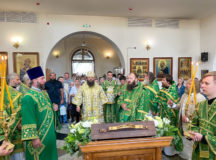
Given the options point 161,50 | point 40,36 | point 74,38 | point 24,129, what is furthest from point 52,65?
point 24,129

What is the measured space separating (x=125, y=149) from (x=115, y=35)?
6750mm

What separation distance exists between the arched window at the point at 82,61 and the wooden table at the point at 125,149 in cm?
1129

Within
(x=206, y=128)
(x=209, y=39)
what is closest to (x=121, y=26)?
(x=209, y=39)

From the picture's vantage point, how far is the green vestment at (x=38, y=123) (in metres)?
2.09

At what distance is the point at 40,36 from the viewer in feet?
22.9

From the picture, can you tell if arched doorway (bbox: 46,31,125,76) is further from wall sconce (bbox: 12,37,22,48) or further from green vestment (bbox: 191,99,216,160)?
green vestment (bbox: 191,99,216,160)

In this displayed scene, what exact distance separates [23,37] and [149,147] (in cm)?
689

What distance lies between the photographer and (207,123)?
1.64 metres

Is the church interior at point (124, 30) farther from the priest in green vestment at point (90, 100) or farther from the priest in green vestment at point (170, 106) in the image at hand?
the priest in green vestment at point (170, 106)

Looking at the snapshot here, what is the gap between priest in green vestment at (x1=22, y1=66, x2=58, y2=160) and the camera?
81.9 inches

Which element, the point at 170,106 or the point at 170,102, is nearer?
the point at 170,102

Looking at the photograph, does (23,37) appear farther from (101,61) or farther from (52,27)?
(101,61)

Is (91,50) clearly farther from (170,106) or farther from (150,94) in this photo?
(170,106)

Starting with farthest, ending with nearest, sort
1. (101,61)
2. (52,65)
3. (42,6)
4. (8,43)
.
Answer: (101,61), (52,65), (8,43), (42,6)
